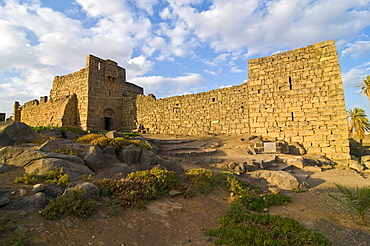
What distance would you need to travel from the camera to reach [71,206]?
4.50m

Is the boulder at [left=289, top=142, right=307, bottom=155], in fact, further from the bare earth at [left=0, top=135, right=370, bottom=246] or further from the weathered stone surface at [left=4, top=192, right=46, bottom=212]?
the weathered stone surface at [left=4, top=192, right=46, bottom=212]

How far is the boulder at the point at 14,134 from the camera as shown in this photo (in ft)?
25.1

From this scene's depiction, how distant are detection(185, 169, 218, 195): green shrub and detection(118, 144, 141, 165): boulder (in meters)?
2.25

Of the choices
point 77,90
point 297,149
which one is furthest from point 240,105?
point 77,90

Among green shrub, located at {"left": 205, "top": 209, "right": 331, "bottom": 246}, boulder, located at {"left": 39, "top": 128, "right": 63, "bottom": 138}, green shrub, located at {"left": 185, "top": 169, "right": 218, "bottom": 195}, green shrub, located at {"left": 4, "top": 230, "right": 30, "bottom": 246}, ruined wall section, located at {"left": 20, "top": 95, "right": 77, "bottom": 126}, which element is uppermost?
ruined wall section, located at {"left": 20, "top": 95, "right": 77, "bottom": 126}

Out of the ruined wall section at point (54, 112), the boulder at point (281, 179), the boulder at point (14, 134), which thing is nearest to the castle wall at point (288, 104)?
the boulder at point (281, 179)

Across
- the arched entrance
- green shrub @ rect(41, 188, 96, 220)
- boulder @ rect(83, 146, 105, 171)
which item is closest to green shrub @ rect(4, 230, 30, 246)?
green shrub @ rect(41, 188, 96, 220)

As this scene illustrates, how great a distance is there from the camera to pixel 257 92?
1570 cm

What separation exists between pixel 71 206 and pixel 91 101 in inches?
702

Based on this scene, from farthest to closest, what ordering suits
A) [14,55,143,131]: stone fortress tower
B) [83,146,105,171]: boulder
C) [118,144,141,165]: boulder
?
[14,55,143,131]: stone fortress tower, [118,144,141,165]: boulder, [83,146,105,171]: boulder

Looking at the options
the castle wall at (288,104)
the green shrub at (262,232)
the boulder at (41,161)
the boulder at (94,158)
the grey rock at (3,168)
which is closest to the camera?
the green shrub at (262,232)

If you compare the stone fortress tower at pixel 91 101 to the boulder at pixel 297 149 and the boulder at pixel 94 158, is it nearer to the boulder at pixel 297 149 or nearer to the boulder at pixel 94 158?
the boulder at pixel 94 158

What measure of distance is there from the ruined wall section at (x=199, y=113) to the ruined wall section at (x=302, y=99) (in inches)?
48.6

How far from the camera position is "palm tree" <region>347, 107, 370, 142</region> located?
2259cm
